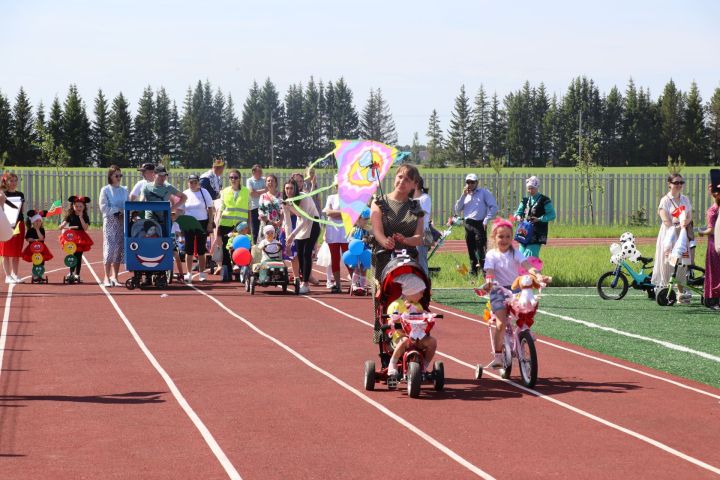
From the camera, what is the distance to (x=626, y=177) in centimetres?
4881

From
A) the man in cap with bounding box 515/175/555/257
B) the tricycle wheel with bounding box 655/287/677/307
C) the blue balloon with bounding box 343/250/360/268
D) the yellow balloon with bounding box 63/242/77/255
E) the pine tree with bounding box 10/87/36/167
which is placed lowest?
the tricycle wheel with bounding box 655/287/677/307

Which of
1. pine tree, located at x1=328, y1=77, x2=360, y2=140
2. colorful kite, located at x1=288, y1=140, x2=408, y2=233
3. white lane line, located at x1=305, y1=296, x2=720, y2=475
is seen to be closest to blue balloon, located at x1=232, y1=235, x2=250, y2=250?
colorful kite, located at x1=288, y1=140, x2=408, y2=233

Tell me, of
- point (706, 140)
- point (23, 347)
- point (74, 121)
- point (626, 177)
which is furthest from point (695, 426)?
point (706, 140)

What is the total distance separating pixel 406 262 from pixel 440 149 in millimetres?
164076

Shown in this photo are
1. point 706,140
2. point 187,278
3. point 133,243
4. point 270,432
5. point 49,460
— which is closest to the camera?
point 49,460

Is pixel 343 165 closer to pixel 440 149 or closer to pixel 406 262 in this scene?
pixel 406 262

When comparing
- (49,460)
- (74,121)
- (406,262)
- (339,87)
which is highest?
(339,87)

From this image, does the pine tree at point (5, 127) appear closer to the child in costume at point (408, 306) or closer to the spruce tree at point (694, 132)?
the spruce tree at point (694, 132)

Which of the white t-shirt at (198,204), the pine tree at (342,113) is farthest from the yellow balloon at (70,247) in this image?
the pine tree at (342,113)

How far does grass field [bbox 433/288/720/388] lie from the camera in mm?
11742

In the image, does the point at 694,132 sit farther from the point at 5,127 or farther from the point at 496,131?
the point at 5,127

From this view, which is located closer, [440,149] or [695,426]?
[695,426]

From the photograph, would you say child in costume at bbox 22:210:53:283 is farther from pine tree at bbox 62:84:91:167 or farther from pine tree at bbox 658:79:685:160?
pine tree at bbox 658:79:685:160

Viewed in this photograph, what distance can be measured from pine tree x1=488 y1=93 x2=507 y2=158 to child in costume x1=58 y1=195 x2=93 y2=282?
139 metres
